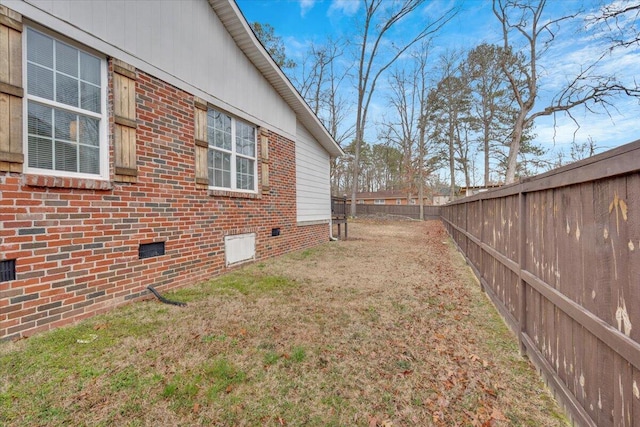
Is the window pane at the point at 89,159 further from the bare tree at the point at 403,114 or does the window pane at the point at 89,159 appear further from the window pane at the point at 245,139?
the bare tree at the point at 403,114

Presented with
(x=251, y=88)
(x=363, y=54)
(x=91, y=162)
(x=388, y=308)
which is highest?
(x=363, y=54)

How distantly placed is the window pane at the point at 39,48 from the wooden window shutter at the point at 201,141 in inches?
75.9

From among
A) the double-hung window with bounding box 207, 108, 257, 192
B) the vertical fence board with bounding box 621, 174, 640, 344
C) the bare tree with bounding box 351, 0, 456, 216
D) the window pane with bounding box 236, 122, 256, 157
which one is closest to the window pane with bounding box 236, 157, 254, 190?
the double-hung window with bounding box 207, 108, 257, 192

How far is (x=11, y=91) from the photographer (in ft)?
9.00

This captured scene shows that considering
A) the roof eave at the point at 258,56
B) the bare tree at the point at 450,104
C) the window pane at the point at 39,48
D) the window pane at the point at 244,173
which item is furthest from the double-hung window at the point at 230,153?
the bare tree at the point at 450,104

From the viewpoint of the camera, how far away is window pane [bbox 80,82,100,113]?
342 centimetres

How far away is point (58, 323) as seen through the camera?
3.04 metres

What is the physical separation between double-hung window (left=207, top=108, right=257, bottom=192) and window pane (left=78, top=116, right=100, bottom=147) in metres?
1.89

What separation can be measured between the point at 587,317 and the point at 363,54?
23.4 m

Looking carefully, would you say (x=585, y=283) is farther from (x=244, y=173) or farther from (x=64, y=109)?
(x=244, y=173)

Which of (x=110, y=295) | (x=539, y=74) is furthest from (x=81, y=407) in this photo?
(x=539, y=74)

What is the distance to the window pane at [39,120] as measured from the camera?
117 inches

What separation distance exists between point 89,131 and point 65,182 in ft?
2.54

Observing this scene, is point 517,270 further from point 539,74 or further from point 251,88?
point 539,74
